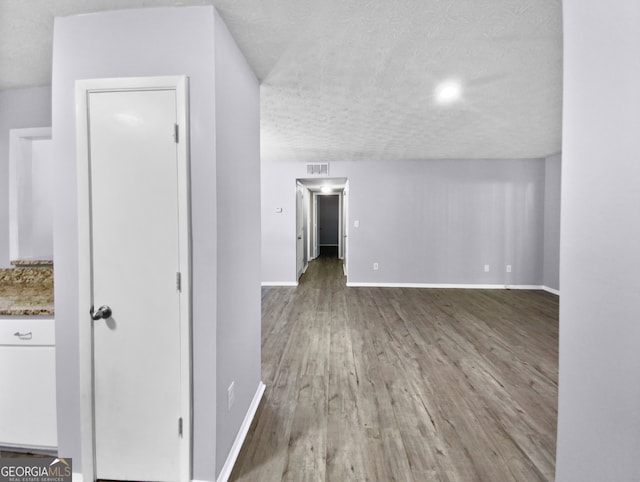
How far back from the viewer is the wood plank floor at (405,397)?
5.09 ft

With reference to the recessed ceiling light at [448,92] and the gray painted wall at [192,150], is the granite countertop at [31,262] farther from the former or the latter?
the recessed ceiling light at [448,92]

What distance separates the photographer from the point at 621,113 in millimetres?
712

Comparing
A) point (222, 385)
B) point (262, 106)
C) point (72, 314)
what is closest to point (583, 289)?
point (222, 385)

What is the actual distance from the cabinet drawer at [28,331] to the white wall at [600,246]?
2313 mm

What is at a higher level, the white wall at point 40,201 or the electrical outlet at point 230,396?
the white wall at point 40,201

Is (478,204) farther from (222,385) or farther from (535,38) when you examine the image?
(222,385)

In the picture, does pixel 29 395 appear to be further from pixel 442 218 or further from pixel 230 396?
pixel 442 218

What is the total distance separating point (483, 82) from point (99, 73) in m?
2.67

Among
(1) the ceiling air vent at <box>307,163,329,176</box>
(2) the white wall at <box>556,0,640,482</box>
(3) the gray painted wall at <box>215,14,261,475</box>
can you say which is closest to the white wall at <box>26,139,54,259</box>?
(3) the gray painted wall at <box>215,14,261,475</box>

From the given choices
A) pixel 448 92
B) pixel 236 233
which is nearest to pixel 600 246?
pixel 236 233

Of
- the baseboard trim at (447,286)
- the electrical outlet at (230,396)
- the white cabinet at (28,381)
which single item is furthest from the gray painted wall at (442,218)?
the white cabinet at (28,381)

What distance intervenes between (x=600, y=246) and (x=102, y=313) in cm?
195

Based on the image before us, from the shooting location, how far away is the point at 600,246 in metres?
0.78

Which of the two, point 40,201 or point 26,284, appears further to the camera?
point 40,201
